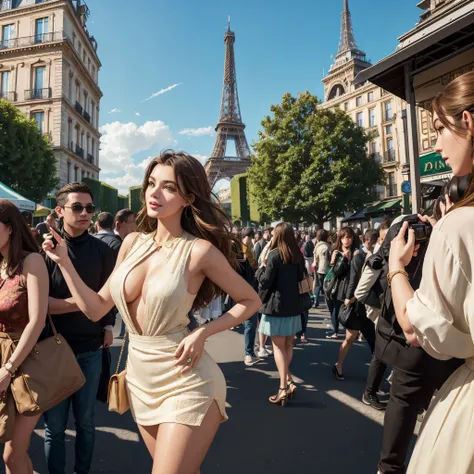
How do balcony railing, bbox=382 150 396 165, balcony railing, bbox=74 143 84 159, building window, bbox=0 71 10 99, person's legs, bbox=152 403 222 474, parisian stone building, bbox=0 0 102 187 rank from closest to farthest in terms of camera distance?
person's legs, bbox=152 403 222 474, parisian stone building, bbox=0 0 102 187, building window, bbox=0 71 10 99, balcony railing, bbox=74 143 84 159, balcony railing, bbox=382 150 396 165

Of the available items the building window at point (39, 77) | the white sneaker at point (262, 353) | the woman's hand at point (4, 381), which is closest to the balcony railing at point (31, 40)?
the building window at point (39, 77)

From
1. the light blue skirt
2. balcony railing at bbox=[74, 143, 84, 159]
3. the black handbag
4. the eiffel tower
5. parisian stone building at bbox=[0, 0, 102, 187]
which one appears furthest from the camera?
the eiffel tower

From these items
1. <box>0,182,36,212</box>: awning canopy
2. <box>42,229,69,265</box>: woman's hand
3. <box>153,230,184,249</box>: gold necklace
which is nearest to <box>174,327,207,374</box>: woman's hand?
<box>153,230,184,249</box>: gold necklace

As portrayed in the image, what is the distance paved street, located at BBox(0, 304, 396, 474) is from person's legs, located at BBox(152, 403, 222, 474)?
1492 mm

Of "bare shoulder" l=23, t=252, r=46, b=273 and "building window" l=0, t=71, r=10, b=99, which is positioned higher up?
"building window" l=0, t=71, r=10, b=99

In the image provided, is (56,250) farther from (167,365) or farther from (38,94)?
(38,94)

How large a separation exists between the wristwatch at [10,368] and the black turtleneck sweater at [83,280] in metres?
0.48

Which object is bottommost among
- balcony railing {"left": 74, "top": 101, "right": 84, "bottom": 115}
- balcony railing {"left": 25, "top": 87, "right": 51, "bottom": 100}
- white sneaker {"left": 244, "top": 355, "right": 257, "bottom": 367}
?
white sneaker {"left": 244, "top": 355, "right": 257, "bottom": 367}

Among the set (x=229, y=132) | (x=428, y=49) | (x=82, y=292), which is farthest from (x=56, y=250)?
(x=229, y=132)

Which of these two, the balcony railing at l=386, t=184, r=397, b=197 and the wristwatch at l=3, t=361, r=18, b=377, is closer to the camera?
the wristwatch at l=3, t=361, r=18, b=377

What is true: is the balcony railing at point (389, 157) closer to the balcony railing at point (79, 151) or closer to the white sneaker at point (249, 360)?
the balcony railing at point (79, 151)

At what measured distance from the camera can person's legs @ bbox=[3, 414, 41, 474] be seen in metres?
1.88

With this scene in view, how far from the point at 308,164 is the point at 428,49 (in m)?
19.8

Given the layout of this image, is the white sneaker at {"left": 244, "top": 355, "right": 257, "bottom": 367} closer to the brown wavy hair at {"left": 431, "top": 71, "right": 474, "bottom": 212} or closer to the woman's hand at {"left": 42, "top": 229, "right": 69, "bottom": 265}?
the woman's hand at {"left": 42, "top": 229, "right": 69, "bottom": 265}
